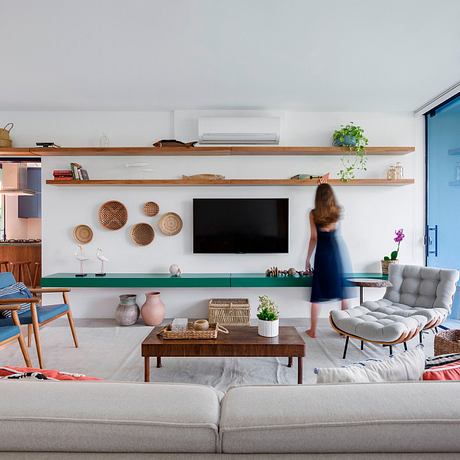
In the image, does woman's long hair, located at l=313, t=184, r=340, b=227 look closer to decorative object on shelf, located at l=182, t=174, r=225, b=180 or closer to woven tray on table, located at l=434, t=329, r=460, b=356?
decorative object on shelf, located at l=182, t=174, r=225, b=180

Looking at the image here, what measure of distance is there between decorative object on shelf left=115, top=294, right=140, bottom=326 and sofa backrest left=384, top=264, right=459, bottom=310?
2.71 meters

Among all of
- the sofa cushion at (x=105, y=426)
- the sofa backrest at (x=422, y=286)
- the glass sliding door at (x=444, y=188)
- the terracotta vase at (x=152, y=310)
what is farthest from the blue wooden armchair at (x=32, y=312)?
the glass sliding door at (x=444, y=188)

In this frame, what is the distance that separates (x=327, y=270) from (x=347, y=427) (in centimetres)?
308

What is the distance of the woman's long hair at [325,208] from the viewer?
3803 millimetres

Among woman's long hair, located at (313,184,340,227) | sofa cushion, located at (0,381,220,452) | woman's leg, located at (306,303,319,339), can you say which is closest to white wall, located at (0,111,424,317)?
woman's long hair, located at (313,184,340,227)

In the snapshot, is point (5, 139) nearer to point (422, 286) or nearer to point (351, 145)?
point (351, 145)

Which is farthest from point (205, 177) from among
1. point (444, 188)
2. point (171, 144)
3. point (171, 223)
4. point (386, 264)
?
point (444, 188)

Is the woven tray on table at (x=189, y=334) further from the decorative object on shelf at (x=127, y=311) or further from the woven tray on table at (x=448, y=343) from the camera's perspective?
the decorative object on shelf at (x=127, y=311)

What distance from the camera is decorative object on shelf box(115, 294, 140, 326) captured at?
411 cm

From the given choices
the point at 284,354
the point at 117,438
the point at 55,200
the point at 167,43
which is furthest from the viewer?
the point at 55,200

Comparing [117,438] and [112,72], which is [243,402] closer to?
[117,438]

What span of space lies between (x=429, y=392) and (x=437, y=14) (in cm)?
270

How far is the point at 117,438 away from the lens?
2.54ft

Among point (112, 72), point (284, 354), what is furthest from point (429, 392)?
point (112, 72)
